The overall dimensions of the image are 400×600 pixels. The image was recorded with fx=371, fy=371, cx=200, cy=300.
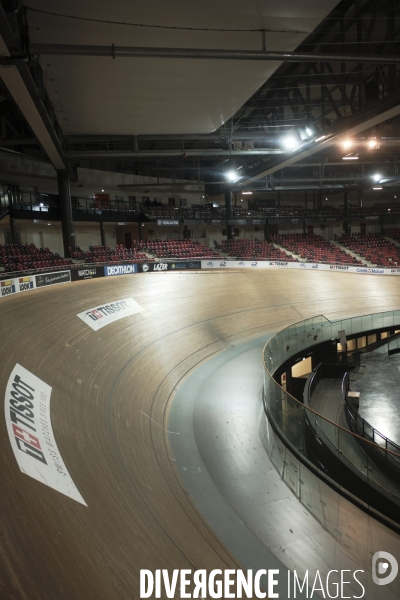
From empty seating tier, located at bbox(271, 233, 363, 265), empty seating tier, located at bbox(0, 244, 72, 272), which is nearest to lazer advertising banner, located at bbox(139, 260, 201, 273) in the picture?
empty seating tier, located at bbox(0, 244, 72, 272)

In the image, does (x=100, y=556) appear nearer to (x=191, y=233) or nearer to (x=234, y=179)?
(x=234, y=179)

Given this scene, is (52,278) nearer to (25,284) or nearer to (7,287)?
(25,284)

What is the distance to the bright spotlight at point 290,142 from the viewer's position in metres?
15.4

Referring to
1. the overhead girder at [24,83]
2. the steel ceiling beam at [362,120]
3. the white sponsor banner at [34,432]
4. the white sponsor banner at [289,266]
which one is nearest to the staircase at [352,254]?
the white sponsor banner at [289,266]

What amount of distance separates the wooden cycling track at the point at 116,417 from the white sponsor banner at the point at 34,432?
5.3 inches

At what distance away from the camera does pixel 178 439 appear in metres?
7.55

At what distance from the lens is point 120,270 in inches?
674

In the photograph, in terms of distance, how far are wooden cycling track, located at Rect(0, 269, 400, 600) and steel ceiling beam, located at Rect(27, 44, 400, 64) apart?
6.02 metres

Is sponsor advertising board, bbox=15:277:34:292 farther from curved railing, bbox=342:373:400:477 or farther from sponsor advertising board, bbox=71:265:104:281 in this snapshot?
curved railing, bbox=342:373:400:477

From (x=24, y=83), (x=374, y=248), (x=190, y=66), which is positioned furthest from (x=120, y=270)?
(x=374, y=248)

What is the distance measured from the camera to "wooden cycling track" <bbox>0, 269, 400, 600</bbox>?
10.7ft

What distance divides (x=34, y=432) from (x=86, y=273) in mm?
10895

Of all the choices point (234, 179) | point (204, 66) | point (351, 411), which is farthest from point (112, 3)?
point (234, 179)

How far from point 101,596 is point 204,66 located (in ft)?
34.1
